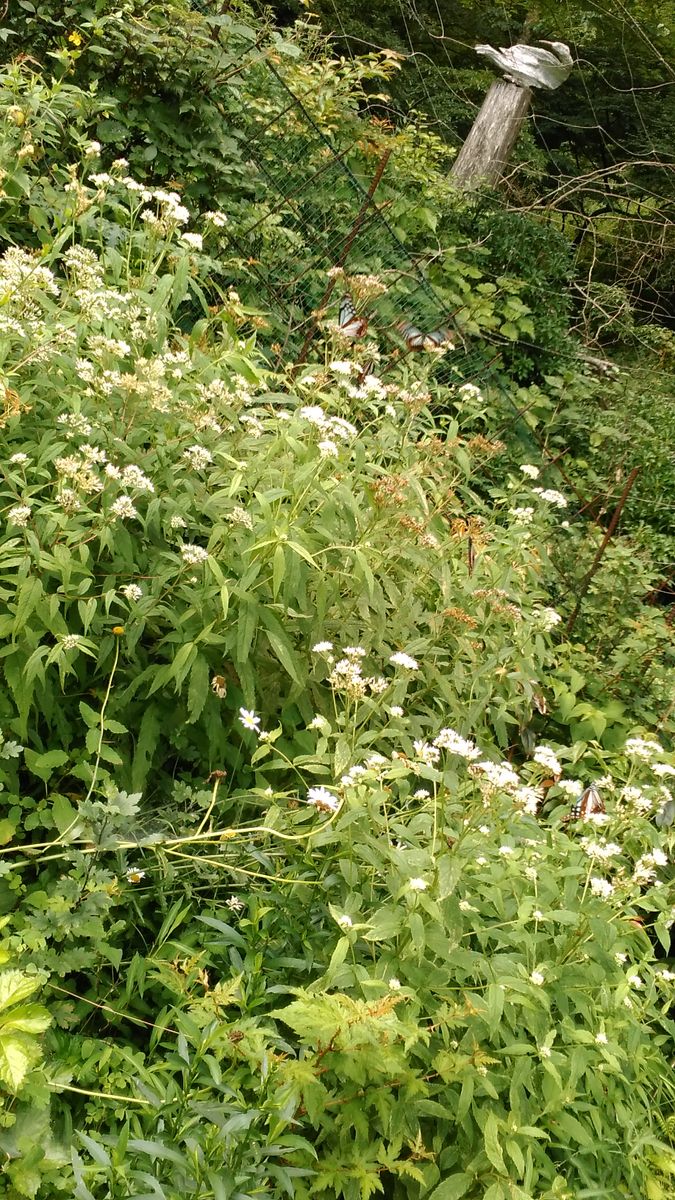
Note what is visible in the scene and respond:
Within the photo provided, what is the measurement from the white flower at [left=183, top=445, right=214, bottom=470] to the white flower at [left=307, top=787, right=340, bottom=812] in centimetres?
91

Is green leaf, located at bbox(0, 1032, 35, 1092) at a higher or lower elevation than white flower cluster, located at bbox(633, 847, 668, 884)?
higher

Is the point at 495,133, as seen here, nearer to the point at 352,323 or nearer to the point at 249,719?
the point at 352,323

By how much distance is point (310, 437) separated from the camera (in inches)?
106

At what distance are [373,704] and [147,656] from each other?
2.05ft

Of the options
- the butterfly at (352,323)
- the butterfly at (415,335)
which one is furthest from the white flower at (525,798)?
the butterfly at (415,335)

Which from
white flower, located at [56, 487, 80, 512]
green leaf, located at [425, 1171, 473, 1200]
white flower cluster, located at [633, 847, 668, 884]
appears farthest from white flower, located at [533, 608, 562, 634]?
green leaf, located at [425, 1171, 473, 1200]

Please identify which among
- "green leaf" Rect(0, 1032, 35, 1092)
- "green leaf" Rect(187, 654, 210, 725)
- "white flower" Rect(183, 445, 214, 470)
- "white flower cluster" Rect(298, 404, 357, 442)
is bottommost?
"green leaf" Rect(187, 654, 210, 725)

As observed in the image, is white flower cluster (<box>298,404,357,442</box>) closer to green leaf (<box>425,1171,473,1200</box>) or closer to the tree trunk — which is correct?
green leaf (<box>425,1171,473,1200</box>)

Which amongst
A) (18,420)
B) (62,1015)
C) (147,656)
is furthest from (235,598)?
(62,1015)

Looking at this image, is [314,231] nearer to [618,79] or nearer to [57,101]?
[57,101]

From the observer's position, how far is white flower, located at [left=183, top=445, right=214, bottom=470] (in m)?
2.45

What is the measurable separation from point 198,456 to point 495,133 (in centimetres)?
877

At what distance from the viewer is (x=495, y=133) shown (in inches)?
383

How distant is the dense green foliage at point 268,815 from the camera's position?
177 cm
